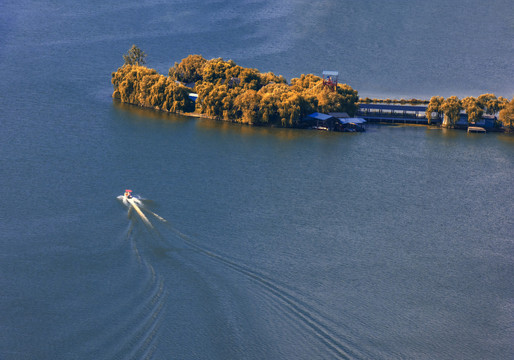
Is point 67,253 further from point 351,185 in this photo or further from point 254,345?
point 351,185

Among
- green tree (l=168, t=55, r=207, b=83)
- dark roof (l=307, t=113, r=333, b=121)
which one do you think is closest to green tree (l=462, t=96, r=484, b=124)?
dark roof (l=307, t=113, r=333, b=121)

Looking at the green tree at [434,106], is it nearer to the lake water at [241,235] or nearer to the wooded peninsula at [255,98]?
Result: the wooded peninsula at [255,98]

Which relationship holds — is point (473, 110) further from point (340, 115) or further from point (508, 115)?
point (340, 115)

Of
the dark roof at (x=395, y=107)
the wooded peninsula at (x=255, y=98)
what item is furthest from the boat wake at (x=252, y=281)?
the dark roof at (x=395, y=107)

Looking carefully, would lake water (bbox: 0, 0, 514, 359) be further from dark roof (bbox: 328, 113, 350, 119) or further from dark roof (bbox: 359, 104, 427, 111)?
dark roof (bbox: 359, 104, 427, 111)

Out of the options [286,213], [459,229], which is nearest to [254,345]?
[286,213]

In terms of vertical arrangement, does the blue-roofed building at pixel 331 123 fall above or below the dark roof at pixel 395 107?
below

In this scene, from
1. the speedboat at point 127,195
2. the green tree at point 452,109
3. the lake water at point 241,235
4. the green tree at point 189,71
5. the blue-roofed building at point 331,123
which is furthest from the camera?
the green tree at point 189,71
